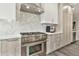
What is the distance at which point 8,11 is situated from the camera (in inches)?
60.1

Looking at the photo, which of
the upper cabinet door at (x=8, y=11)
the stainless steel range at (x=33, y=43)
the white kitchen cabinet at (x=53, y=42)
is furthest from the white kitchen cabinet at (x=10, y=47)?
the white kitchen cabinet at (x=53, y=42)

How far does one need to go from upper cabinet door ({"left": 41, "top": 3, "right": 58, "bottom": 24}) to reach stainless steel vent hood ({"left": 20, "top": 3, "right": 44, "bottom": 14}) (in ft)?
0.23

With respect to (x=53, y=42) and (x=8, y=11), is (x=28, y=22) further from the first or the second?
(x=53, y=42)

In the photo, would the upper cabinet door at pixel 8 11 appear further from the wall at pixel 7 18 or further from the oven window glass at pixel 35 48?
the oven window glass at pixel 35 48

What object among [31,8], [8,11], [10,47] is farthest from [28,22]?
[10,47]

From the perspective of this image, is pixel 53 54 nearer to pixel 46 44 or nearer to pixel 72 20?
pixel 46 44

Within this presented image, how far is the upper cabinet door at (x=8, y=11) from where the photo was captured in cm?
153

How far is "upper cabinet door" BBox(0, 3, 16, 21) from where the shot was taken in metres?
1.53

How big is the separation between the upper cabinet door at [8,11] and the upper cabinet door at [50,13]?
0.42m

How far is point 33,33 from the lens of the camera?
1.63 metres

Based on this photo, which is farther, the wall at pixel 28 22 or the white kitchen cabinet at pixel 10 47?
the wall at pixel 28 22

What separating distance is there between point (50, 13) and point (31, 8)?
0.30m

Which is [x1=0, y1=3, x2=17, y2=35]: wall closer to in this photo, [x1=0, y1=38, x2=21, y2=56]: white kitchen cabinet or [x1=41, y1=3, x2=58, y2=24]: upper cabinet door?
[x1=0, y1=38, x2=21, y2=56]: white kitchen cabinet

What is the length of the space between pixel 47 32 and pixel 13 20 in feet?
1.76
